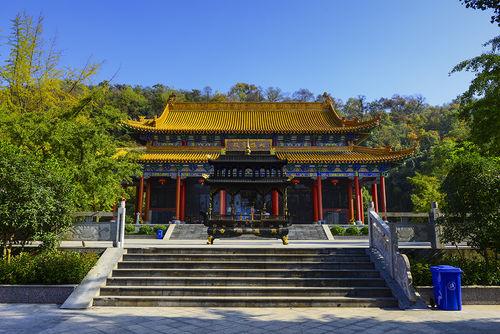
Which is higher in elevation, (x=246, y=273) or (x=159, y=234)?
(x=159, y=234)

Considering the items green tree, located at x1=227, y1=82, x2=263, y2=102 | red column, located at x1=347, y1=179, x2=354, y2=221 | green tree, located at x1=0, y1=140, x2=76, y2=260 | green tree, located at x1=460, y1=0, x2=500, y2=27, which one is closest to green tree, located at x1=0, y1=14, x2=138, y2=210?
green tree, located at x1=0, y1=140, x2=76, y2=260

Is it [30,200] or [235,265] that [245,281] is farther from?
[30,200]

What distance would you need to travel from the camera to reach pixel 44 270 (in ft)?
25.5

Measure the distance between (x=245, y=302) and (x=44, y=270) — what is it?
458 cm

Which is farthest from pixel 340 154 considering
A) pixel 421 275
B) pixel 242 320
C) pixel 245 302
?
pixel 242 320

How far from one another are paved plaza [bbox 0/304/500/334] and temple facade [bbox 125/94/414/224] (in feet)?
54.2

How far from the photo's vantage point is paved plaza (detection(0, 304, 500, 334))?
17.2 feet

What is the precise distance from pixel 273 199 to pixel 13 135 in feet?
53.7

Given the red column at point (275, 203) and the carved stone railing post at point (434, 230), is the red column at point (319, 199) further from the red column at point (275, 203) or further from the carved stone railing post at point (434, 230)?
the carved stone railing post at point (434, 230)

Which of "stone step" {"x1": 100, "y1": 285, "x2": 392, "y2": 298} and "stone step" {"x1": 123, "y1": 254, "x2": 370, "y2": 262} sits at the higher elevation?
"stone step" {"x1": 123, "y1": 254, "x2": 370, "y2": 262}

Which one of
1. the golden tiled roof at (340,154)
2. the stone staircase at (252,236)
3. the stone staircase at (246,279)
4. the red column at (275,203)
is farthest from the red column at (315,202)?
the stone staircase at (246,279)

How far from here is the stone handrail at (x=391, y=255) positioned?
7.08m

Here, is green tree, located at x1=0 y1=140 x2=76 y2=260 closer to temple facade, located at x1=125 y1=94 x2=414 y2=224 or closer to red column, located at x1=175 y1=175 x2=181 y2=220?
temple facade, located at x1=125 y1=94 x2=414 y2=224

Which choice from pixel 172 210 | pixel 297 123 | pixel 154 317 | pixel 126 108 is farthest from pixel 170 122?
pixel 126 108
